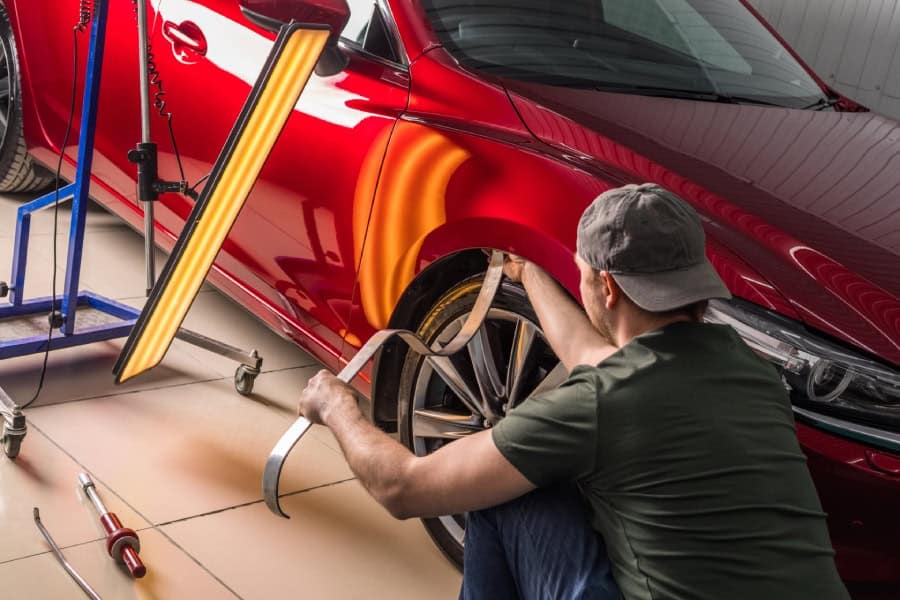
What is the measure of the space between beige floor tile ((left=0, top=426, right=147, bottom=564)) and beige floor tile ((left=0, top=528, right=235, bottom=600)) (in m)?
0.03

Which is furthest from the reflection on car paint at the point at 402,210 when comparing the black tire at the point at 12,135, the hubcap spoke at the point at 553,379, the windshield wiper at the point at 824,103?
the black tire at the point at 12,135

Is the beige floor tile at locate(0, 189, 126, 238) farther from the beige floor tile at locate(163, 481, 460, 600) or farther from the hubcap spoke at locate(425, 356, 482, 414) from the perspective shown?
the hubcap spoke at locate(425, 356, 482, 414)

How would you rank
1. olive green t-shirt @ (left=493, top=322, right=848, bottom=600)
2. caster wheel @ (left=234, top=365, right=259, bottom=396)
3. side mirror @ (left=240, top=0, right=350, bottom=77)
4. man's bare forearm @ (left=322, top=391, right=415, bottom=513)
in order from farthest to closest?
caster wheel @ (left=234, top=365, right=259, bottom=396) → side mirror @ (left=240, top=0, right=350, bottom=77) → man's bare forearm @ (left=322, top=391, right=415, bottom=513) → olive green t-shirt @ (left=493, top=322, right=848, bottom=600)

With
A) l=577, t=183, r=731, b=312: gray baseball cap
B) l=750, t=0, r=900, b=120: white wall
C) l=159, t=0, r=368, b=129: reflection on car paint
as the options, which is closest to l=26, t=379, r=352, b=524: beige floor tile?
l=159, t=0, r=368, b=129: reflection on car paint

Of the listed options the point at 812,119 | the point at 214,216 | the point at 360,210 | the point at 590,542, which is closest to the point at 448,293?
the point at 360,210

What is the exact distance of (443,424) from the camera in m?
2.38

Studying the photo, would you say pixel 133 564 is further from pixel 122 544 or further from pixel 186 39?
pixel 186 39

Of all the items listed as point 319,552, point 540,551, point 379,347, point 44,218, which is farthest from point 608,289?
point 44,218

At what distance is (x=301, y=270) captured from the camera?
272cm

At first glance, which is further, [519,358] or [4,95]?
[4,95]

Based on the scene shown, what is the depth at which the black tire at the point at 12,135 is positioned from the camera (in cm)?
375

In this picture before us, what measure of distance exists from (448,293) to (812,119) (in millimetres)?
1044

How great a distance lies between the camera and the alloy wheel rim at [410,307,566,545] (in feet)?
7.11

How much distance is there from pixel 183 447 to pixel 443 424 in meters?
0.75
